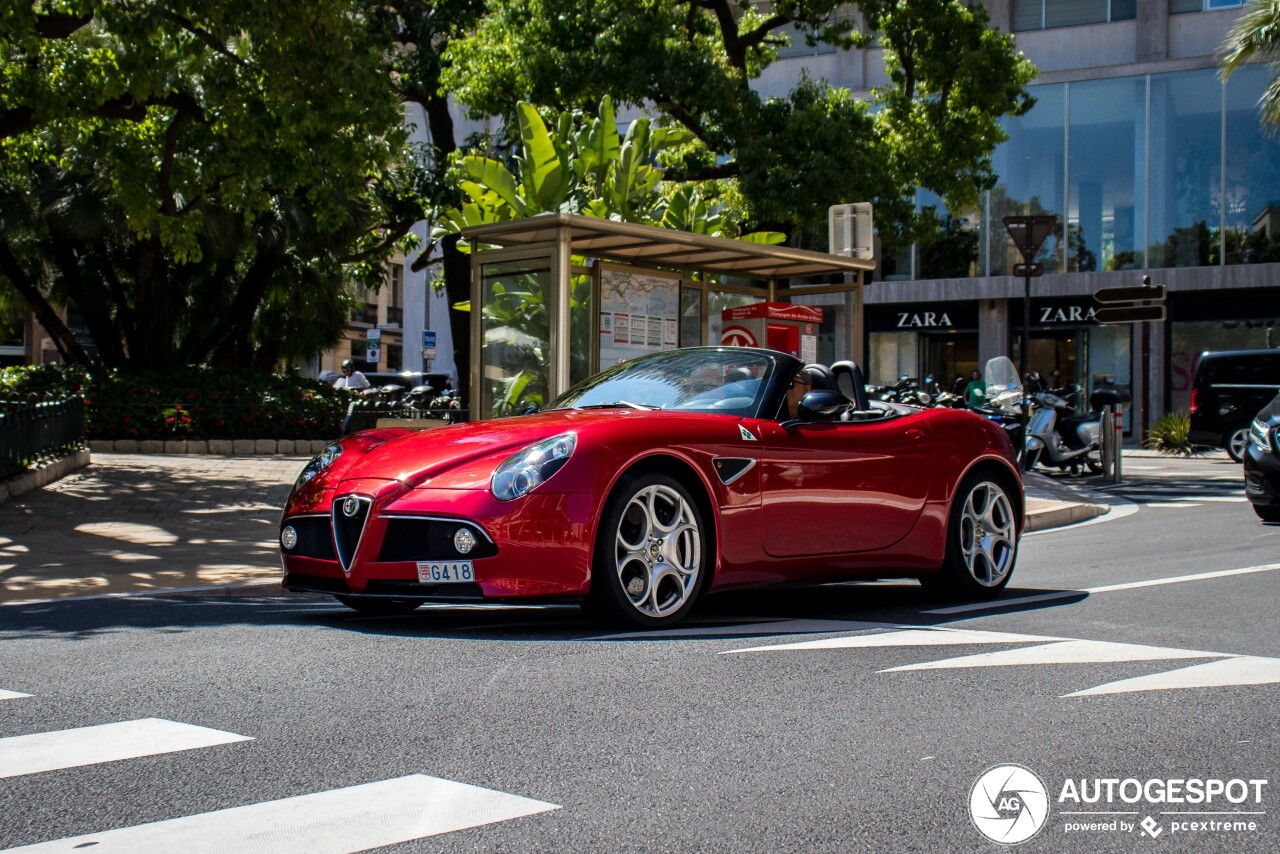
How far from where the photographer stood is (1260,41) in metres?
23.8

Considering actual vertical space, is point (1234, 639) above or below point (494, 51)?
below

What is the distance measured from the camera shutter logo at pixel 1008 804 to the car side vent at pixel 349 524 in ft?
9.93

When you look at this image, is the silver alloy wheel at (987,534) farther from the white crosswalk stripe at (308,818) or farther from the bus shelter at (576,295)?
the white crosswalk stripe at (308,818)

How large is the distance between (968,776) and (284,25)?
12253 millimetres

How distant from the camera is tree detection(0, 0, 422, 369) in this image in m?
14.6

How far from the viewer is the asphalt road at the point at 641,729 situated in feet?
10.7

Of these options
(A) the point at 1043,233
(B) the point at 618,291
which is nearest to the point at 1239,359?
(A) the point at 1043,233

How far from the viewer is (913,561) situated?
24.0 ft

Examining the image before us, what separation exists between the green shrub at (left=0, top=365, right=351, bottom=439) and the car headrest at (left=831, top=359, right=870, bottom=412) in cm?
1569

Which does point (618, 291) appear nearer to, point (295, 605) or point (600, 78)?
point (295, 605)

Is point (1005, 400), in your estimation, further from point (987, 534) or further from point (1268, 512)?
point (987, 534)

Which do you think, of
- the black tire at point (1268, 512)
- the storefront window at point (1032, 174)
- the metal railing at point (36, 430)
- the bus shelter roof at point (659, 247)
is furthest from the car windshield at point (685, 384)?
the storefront window at point (1032, 174)

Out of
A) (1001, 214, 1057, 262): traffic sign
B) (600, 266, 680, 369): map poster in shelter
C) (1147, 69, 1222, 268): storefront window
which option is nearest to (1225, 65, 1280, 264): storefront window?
(1147, 69, 1222, 268): storefront window

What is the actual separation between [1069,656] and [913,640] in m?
0.65
